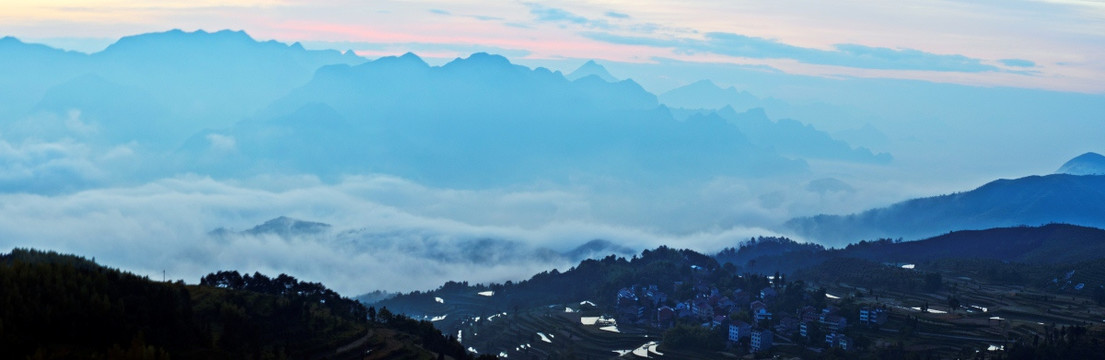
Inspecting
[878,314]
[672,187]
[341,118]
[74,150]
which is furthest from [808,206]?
[74,150]

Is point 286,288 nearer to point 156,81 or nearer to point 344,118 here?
point 344,118

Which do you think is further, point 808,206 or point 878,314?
point 808,206

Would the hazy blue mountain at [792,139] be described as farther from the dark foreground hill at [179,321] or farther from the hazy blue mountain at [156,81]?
the dark foreground hill at [179,321]

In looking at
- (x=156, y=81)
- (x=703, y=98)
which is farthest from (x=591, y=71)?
(x=156, y=81)

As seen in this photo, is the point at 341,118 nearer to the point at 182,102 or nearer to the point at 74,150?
the point at 182,102

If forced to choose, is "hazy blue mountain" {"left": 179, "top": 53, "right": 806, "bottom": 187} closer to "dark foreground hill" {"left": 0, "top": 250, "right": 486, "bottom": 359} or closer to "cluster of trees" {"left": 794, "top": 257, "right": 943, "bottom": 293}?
"cluster of trees" {"left": 794, "top": 257, "right": 943, "bottom": 293}

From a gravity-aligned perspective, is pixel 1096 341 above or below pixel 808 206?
below

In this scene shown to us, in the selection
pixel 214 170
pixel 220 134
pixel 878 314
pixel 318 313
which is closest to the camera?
pixel 318 313

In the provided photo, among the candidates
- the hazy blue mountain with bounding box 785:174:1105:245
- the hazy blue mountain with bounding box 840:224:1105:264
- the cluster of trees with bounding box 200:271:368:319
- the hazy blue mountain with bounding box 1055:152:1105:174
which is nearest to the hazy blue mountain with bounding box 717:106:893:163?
the hazy blue mountain with bounding box 1055:152:1105:174
